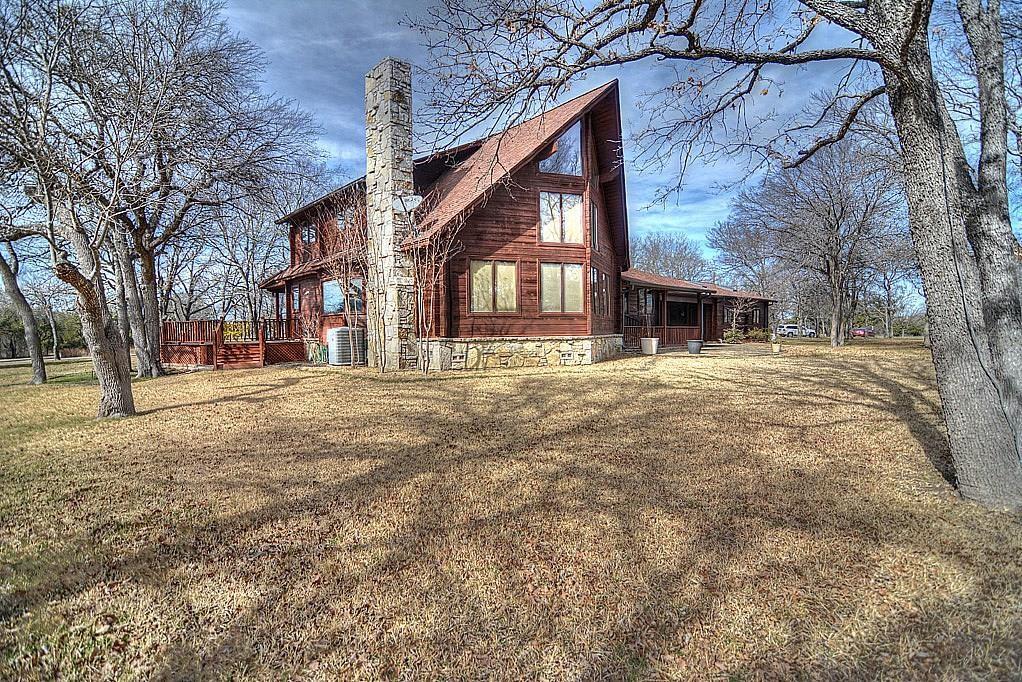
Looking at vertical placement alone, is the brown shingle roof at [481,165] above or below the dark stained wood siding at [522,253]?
above

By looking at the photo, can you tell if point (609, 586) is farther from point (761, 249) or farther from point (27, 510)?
point (761, 249)

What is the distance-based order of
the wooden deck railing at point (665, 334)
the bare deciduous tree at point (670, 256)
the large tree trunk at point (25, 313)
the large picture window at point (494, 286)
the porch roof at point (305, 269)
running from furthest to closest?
1. the bare deciduous tree at point (670, 256)
2. the wooden deck railing at point (665, 334)
3. the porch roof at point (305, 269)
4. the large picture window at point (494, 286)
5. the large tree trunk at point (25, 313)

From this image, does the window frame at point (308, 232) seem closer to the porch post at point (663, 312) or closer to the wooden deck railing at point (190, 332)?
the wooden deck railing at point (190, 332)

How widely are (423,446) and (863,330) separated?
48.9 m

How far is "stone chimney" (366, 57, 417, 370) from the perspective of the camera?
1356 centimetres

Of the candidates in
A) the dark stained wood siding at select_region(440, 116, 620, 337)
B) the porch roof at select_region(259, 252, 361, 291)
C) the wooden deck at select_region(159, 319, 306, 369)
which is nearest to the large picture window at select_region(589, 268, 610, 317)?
the dark stained wood siding at select_region(440, 116, 620, 337)

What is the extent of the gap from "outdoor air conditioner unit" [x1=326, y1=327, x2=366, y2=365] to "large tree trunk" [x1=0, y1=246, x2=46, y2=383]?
291 inches

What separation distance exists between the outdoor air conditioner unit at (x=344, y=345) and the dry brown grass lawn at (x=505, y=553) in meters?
7.75

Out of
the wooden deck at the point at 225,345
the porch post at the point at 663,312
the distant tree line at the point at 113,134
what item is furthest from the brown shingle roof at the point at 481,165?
the porch post at the point at 663,312

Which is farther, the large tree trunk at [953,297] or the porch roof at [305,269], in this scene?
the porch roof at [305,269]

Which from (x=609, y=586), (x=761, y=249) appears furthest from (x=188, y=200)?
(x=761, y=249)

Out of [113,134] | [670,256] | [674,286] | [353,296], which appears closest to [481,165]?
[353,296]

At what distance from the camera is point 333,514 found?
411cm

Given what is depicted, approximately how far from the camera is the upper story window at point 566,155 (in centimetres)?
1497
